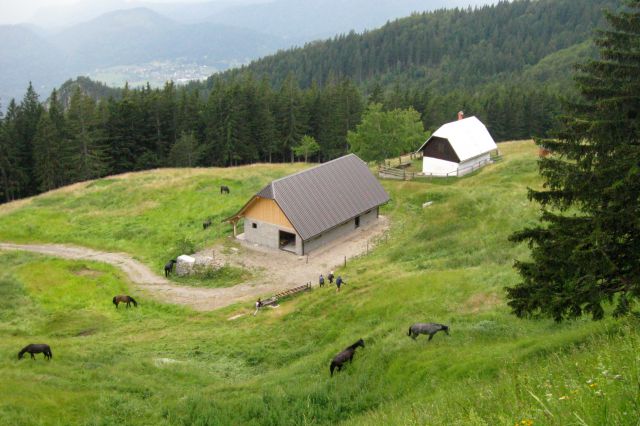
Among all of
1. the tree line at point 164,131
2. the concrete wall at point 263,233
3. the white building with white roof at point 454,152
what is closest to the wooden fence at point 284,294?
the concrete wall at point 263,233

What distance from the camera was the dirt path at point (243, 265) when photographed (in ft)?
134

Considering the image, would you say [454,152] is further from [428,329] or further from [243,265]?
[428,329]

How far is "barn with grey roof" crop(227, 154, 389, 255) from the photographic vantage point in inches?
1892

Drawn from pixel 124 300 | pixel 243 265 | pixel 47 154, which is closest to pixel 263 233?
pixel 243 265

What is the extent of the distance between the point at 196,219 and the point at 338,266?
63.8 feet

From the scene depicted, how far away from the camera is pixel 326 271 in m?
44.1

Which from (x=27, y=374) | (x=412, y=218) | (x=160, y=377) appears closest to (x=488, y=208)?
(x=412, y=218)

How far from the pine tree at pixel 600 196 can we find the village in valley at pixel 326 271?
0.20 ft

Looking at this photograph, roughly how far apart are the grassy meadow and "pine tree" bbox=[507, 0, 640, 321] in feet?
4.89

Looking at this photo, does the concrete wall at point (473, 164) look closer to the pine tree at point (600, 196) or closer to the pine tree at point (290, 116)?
the pine tree at point (290, 116)

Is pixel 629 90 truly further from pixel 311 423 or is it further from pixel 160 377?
pixel 160 377

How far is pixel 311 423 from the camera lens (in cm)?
1783

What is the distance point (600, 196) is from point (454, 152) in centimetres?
5752

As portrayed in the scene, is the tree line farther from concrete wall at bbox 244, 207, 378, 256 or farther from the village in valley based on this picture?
concrete wall at bbox 244, 207, 378, 256
